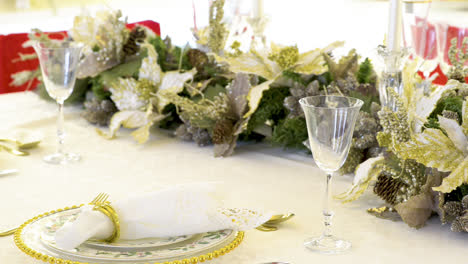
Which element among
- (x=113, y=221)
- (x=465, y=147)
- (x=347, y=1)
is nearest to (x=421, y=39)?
(x=465, y=147)

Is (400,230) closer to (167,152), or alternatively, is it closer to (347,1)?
(167,152)

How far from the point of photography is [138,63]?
1843mm

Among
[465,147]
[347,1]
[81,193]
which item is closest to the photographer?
[465,147]

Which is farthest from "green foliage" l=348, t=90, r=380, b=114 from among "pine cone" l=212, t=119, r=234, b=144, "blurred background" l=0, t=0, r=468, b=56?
"blurred background" l=0, t=0, r=468, b=56

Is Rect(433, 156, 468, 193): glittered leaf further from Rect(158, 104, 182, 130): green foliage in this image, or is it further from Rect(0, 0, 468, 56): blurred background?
Rect(0, 0, 468, 56): blurred background

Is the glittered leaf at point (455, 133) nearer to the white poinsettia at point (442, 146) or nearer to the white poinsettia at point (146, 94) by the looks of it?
the white poinsettia at point (442, 146)

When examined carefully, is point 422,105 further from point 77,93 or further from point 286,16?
point 286,16

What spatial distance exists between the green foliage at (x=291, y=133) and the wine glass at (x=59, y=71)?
19.2 inches

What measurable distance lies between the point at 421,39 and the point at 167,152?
0.68m

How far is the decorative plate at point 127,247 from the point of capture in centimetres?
85

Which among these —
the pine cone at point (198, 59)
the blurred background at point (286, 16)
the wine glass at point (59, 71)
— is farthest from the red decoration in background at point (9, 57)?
the blurred background at point (286, 16)

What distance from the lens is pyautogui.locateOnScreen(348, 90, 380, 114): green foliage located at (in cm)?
131

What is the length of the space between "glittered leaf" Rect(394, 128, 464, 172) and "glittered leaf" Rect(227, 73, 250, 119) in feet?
1.83

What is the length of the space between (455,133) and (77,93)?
135cm
